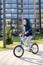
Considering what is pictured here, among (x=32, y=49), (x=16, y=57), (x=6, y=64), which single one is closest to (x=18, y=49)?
(x=16, y=57)

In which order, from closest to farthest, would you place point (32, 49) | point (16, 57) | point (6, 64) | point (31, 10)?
point (6, 64) < point (16, 57) < point (32, 49) < point (31, 10)

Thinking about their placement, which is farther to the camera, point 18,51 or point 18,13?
point 18,13

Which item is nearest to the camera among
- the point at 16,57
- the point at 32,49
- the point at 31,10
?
the point at 16,57

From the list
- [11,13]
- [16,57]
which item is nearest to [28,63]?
[16,57]

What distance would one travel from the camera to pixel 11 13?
28.5 metres

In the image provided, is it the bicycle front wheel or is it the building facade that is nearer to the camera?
the bicycle front wheel

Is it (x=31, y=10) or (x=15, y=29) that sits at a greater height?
(x=31, y=10)

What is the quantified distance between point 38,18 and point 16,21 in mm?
3033

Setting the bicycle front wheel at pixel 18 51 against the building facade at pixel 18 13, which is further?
the building facade at pixel 18 13

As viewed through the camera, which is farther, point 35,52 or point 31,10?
point 31,10

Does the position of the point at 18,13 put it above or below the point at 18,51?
above

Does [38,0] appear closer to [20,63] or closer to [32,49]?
[32,49]

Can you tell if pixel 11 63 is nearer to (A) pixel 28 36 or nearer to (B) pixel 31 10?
(A) pixel 28 36

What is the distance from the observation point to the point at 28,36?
28.8ft
